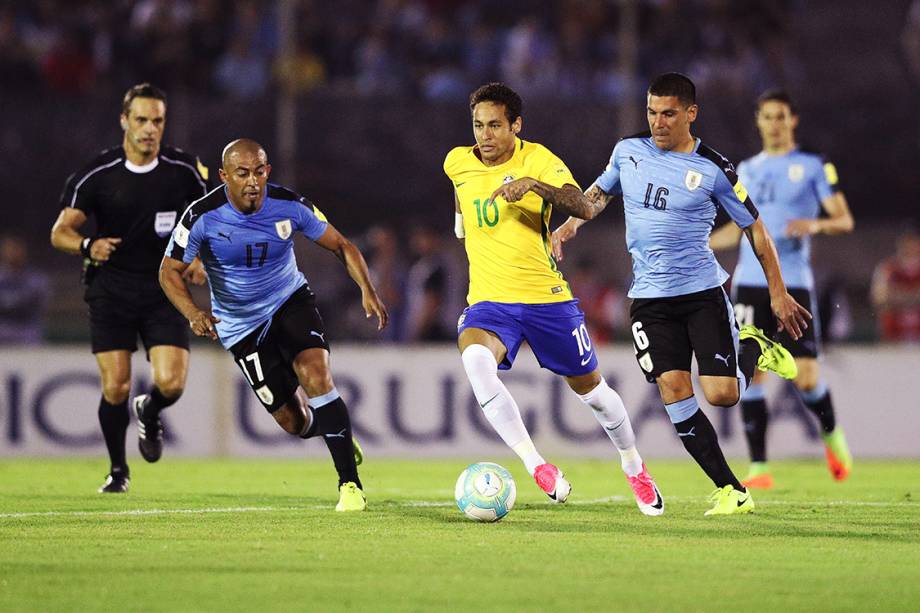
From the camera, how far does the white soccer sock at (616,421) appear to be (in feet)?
26.8

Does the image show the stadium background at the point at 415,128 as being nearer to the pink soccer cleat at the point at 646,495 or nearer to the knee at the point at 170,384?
the knee at the point at 170,384

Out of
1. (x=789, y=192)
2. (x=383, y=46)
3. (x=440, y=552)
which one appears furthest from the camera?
(x=383, y=46)

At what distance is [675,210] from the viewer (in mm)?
8047

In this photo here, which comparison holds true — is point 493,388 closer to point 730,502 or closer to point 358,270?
point 358,270

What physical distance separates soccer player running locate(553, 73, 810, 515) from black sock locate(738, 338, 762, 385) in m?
0.05

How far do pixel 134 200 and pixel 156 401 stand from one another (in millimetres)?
1312

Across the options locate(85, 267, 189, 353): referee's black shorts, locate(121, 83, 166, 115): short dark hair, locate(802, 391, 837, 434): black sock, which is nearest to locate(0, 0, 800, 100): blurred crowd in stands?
locate(802, 391, 837, 434): black sock

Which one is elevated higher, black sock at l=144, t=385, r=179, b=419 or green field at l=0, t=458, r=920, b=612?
black sock at l=144, t=385, r=179, b=419

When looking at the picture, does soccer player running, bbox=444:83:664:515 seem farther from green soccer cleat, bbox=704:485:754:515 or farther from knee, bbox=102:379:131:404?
knee, bbox=102:379:131:404

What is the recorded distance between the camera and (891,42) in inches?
745

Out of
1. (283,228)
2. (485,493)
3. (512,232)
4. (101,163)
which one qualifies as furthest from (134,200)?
(485,493)

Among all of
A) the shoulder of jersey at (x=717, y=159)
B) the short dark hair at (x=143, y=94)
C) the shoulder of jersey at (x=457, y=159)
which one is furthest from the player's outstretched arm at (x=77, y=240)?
the shoulder of jersey at (x=717, y=159)

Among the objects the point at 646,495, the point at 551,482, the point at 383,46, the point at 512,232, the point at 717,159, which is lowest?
the point at 646,495

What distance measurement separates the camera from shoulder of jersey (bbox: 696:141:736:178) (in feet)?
26.0
